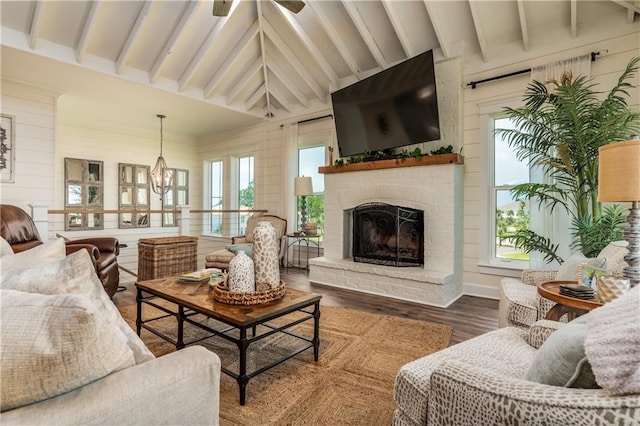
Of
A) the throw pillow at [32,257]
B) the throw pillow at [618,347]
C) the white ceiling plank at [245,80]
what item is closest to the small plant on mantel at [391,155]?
the white ceiling plank at [245,80]

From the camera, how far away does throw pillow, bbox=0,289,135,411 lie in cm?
67

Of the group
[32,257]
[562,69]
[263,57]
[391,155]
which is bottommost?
[32,257]

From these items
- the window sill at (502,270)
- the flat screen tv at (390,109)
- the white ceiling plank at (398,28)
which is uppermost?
the white ceiling plank at (398,28)

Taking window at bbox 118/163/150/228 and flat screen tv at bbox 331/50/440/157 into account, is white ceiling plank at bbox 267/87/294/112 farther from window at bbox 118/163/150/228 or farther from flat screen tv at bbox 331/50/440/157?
window at bbox 118/163/150/228

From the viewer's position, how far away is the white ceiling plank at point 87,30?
10.8 feet

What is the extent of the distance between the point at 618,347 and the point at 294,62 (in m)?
4.86

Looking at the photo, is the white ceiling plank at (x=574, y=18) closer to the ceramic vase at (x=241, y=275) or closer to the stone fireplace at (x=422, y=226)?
the stone fireplace at (x=422, y=226)

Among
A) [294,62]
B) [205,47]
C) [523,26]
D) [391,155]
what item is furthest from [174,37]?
[523,26]

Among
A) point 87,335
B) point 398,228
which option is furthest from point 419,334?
point 87,335

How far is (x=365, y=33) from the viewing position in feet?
12.7

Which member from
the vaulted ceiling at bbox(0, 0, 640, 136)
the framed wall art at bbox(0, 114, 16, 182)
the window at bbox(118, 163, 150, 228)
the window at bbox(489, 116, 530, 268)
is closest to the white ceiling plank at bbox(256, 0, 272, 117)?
the vaulted ceiling at bbox(0, 0, 640, 136)

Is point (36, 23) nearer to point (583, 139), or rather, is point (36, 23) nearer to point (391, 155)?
point (391, 155)

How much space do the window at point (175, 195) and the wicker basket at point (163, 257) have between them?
98.9 inches

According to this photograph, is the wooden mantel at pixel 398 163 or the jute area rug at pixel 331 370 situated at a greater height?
the wooden mantel at pixel 398 163
